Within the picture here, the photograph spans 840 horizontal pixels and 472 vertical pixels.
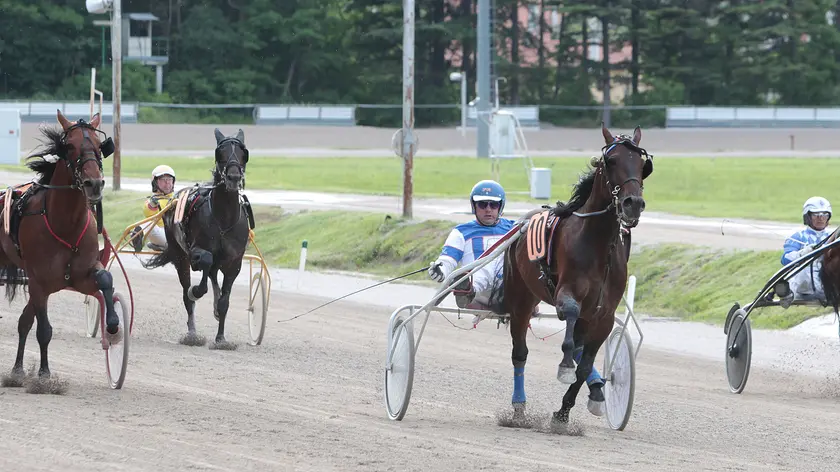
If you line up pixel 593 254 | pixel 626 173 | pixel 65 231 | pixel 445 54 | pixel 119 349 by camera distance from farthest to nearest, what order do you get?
pixel 445 54 < pixel 119 349 < pixel 65 231 < pixel 593 254 < pixel 626 173

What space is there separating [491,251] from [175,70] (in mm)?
51232

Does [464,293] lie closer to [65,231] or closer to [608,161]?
[608,161]

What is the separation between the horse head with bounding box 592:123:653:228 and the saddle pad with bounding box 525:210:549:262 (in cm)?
65

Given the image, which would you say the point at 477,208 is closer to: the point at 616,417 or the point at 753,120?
the point at 616,417

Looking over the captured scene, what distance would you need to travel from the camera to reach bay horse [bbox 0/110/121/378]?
953 centimetres

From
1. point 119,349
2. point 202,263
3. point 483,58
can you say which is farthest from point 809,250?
point 483,58

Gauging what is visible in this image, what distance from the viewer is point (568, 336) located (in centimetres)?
805

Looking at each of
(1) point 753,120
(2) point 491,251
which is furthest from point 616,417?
(1) point 753,120

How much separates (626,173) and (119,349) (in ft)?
12.8

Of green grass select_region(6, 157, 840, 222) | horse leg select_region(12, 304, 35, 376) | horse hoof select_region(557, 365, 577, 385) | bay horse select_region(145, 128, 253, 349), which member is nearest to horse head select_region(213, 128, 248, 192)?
bay horse select_region(145, 128, 253, 349)

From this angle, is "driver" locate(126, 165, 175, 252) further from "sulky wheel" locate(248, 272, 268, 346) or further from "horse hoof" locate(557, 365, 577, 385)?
"horse hoof" locate(557, 365, 577, 385)

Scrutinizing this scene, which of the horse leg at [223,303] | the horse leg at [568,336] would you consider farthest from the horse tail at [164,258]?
the horse leg at [568,336]

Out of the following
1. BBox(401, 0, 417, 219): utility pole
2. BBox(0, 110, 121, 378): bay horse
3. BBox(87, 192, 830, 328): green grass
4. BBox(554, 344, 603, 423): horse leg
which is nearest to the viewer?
BBox(554, 344, 603, 423): horse leg

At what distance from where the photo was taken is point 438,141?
2023 inches
